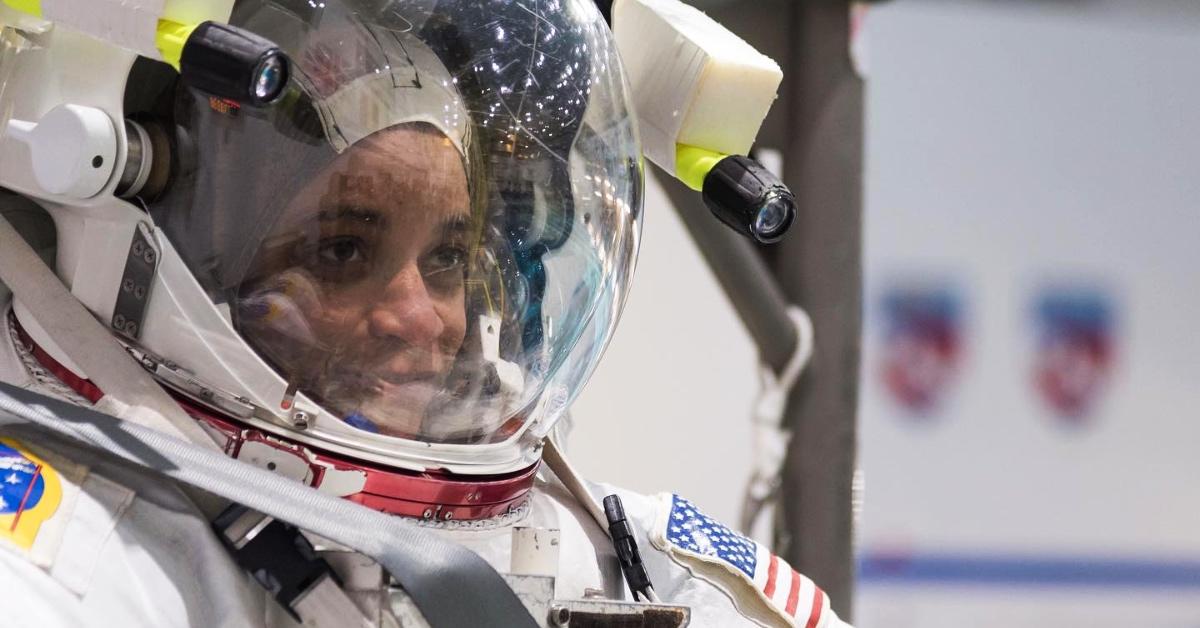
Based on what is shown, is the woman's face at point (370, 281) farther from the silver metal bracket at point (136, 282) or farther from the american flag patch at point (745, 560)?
the american flag patch at point (745, 560)

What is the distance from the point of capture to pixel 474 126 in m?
0.90

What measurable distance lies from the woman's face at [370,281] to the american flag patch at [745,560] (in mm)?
263

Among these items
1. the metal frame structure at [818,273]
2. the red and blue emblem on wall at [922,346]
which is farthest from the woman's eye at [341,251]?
the red and blue emblem on wall at [922,346]

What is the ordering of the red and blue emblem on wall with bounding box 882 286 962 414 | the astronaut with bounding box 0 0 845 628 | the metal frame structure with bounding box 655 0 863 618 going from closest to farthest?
the astronaut with bounding box 0 0 845 628
the metal frame structure with bounding box 655 0 863 618
the red and blue emblem on wall with bounding box 882 286 962 414

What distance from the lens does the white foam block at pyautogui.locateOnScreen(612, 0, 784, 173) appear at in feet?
3.29

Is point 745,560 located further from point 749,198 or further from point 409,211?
point 409,211

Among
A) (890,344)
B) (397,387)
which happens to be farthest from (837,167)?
(397,387)

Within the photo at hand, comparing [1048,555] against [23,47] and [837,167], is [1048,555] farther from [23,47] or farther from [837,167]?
[23,47]

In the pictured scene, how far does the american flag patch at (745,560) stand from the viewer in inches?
41.7

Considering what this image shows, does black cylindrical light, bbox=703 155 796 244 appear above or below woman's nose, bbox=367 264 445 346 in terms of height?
above

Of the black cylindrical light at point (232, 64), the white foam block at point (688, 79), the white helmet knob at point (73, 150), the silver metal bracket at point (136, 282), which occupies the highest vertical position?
the black cylindrical light at point (232, 64)

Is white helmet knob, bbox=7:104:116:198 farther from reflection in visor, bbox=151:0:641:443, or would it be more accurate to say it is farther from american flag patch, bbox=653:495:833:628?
american flag patch, bbox=653:495:833:628

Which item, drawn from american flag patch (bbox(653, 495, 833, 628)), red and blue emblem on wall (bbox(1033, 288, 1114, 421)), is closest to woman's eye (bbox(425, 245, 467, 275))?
american flag patch (bbox(653, 495, 833, 628))

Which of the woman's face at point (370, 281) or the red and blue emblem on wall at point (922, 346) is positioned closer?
the woman's face at point (370, 281)
